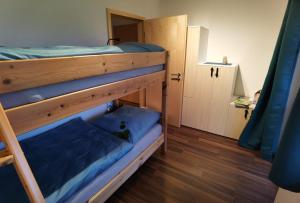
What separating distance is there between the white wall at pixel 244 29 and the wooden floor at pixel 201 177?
3.98ft

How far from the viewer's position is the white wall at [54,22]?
1473mm

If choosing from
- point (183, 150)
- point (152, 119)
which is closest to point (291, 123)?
point (152, 119)

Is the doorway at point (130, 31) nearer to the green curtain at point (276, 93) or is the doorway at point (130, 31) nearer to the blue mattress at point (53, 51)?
the blue mattress at point (53, 51)

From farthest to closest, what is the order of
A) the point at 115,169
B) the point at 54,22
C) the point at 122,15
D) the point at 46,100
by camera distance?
the point at 122,15, the point at 54,22, the point at 115,169, the point at 46,100

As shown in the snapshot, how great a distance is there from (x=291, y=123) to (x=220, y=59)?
7.21ft

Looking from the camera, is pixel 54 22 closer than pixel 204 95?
Yes

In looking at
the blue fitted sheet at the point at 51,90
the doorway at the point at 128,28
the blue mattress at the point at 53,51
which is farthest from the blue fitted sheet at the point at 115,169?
the doorway at the point at 128,28

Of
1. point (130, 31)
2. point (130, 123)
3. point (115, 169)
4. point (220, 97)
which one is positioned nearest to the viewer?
point (115, 169)

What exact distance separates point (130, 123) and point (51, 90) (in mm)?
1108

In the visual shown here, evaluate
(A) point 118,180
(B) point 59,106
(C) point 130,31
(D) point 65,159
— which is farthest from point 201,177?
(C) point 130,31

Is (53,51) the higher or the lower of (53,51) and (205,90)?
the higher

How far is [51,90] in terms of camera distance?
2.90ft

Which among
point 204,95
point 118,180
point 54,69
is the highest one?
point 54,69

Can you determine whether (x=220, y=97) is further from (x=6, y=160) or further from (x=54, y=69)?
(x=6, y=160)
